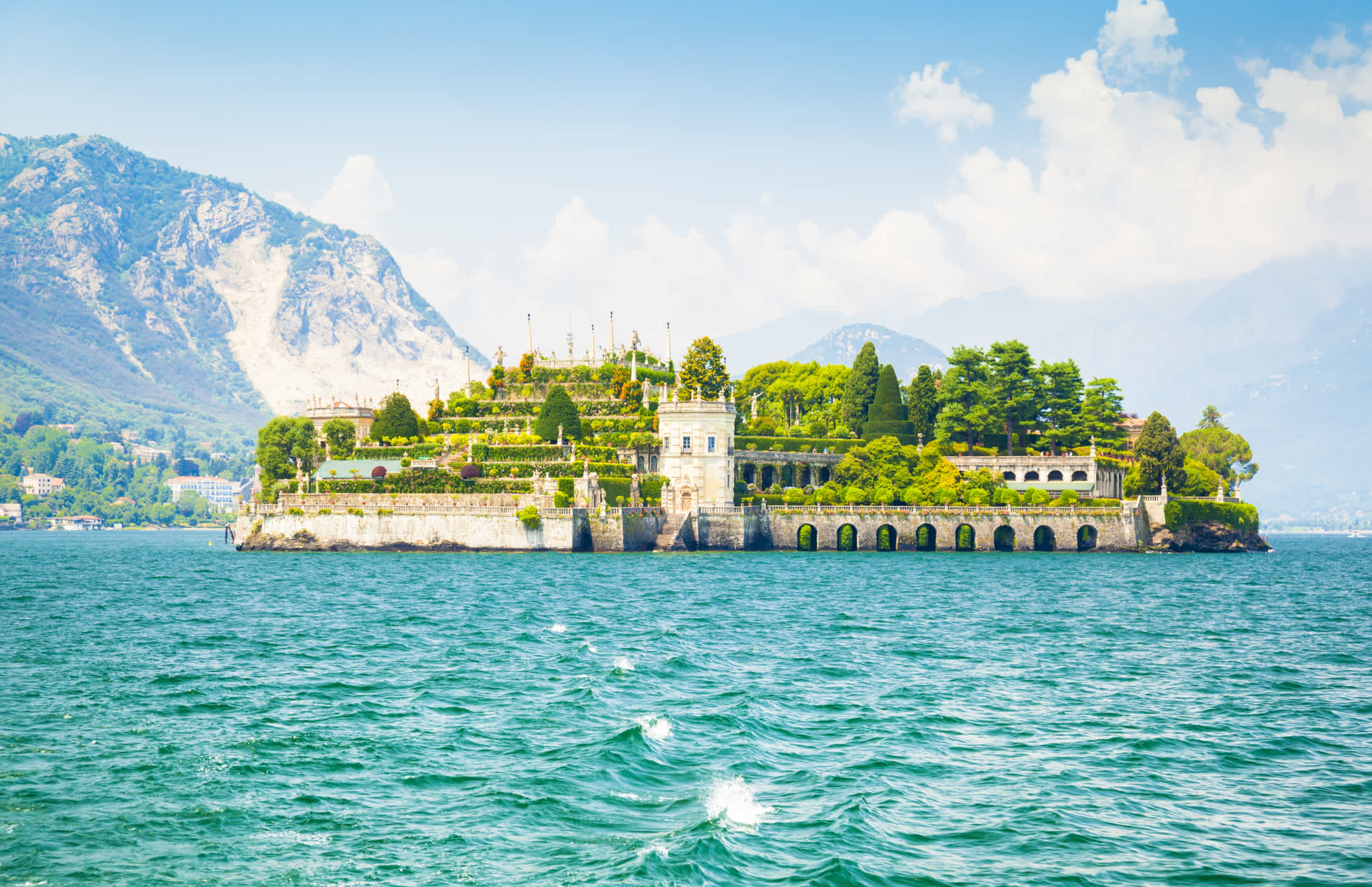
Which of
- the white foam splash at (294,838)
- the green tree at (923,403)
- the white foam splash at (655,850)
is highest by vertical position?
the green tree at (923,403)

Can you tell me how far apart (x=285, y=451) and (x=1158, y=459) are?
91451mm

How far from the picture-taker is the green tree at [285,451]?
131375 mm

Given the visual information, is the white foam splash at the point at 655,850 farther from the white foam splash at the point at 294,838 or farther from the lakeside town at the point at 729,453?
the lakeside town at the point at 729,453

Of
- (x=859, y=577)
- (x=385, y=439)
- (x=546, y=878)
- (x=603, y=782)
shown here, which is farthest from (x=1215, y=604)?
(x=385, y=439)

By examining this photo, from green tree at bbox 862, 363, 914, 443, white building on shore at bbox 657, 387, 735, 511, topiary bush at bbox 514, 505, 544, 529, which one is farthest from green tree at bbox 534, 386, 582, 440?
green tree at bbox 862, 363, 914, 443

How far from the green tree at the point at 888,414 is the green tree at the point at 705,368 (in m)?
16.1

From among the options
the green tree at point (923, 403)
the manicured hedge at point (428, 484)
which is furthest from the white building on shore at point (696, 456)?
the green tree at point (923, 403)

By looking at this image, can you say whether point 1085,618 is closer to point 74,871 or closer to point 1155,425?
point 74,871

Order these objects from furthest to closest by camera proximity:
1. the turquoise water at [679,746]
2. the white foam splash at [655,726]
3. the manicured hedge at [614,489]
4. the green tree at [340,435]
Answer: the green tree at [340,435] → the manicured hedge at [614,489] → the white foam splash at [655,726] → the turquoise water at [679,746]

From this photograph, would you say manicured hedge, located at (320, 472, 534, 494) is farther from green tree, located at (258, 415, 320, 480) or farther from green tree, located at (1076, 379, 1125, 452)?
green tree, located at (1076, 379, 1125, 452)

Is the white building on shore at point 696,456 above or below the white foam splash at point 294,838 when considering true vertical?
above

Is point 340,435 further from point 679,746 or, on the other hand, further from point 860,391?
point 679,746

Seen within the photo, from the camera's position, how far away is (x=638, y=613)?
54375 mm

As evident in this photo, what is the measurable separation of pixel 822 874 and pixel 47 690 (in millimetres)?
24267
